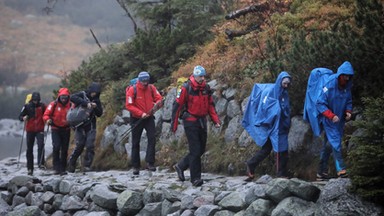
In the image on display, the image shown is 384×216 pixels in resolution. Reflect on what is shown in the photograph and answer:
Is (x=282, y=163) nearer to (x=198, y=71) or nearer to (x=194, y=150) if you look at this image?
(x=194, y=150)

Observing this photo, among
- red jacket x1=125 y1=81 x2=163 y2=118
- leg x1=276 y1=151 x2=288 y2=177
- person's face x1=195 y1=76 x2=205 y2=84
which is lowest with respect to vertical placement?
leg x1=276 y1=151 x2=288 y2=177

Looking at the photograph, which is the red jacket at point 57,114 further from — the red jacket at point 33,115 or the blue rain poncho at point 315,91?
the blue rain poncho at point 315,91

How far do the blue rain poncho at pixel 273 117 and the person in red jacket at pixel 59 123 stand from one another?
5.37 meters

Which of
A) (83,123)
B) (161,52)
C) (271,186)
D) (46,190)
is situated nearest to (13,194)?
(46,190)

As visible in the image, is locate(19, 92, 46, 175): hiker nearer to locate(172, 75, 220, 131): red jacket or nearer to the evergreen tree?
locate(172, 75, 220, 131): red jacket

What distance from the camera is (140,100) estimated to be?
460 inches

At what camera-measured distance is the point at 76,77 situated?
807 inches

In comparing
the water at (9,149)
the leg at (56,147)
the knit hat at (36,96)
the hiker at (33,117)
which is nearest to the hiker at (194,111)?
the leg at (56,147)

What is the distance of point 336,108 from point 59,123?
7.00 metres

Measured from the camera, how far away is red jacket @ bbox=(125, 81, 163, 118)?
11508mm

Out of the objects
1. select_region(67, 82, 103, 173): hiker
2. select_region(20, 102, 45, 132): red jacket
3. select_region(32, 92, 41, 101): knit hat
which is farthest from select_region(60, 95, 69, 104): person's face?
select_region(20, 102, 45, 132): red jacket

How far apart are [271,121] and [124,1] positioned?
11.6 metres

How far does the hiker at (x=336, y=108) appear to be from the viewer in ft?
28.1

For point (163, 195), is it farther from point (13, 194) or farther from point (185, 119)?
point (13, 194)
